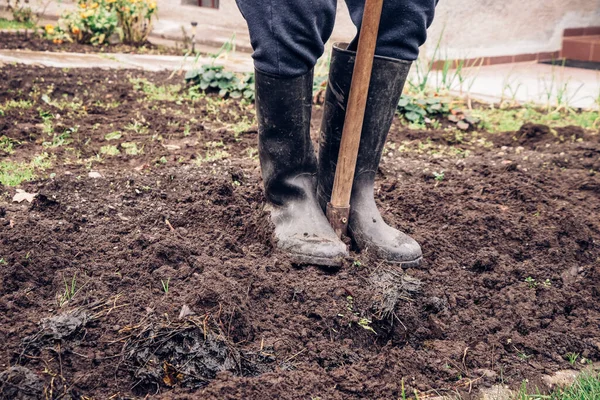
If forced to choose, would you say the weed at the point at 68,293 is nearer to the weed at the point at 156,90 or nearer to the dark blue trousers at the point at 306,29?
the dark blue trousers at the point at 306,29

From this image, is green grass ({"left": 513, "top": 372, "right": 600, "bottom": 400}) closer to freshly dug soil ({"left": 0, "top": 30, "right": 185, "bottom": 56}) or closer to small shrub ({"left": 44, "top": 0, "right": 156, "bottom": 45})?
freshly dug soil ({"left": 0, "top": 30, "right": 185, "bottom": 56})

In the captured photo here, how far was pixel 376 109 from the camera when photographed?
206cm

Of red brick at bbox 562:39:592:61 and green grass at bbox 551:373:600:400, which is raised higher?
red brick at bbox 562:39:592:61

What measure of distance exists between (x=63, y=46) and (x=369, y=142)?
14.9ft

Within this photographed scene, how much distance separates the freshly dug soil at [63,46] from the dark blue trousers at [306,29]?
163 inches

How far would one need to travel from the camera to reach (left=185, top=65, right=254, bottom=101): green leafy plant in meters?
4.11

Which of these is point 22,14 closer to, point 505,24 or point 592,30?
point 505,24

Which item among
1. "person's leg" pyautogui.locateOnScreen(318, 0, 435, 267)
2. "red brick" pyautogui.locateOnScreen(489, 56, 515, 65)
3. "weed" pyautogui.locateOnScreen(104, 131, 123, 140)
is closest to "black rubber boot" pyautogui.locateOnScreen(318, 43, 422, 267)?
"person's leg" pyautogui.locateOnScreen(318, 0, 435, 267)

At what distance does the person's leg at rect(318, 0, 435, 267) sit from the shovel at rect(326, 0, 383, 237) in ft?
0.23

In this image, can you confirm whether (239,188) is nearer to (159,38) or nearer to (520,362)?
(520,362)

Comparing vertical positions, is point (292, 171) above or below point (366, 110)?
below

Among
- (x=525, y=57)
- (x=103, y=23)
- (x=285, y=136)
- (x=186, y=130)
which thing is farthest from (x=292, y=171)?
(x=525, y=57)

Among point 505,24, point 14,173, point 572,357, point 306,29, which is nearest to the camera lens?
point 572,357

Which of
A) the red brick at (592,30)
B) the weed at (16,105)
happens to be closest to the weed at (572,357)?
the weed at (16,105)
